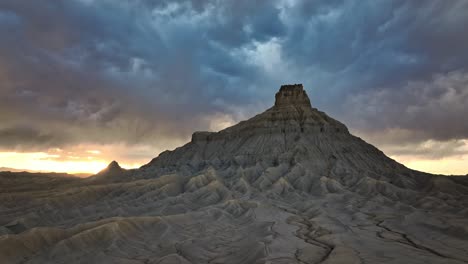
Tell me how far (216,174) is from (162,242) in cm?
8049

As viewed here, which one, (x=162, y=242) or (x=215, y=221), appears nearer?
(x=162, y=242)

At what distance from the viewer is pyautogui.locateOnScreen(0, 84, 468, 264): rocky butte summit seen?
70.3 metres

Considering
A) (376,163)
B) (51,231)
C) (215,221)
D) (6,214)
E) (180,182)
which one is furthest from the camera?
(376,163)

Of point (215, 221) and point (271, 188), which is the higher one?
point (271, 188)

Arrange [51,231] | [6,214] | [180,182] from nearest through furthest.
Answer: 1. [51,231]
2. [6,214]
3. [180,182]

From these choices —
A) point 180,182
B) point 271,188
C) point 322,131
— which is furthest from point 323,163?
point 180,182

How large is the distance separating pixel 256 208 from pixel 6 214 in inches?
3364

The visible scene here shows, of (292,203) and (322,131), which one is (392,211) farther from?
(322,131)

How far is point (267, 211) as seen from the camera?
109562 millimetres

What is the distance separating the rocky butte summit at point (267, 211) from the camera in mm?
70312

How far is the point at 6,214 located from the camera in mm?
126062

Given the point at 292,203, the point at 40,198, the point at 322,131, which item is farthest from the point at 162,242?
the point at 322,131

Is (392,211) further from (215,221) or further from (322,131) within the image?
(322,131)

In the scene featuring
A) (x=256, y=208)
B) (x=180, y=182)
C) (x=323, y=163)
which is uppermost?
(x=323, y=163)
